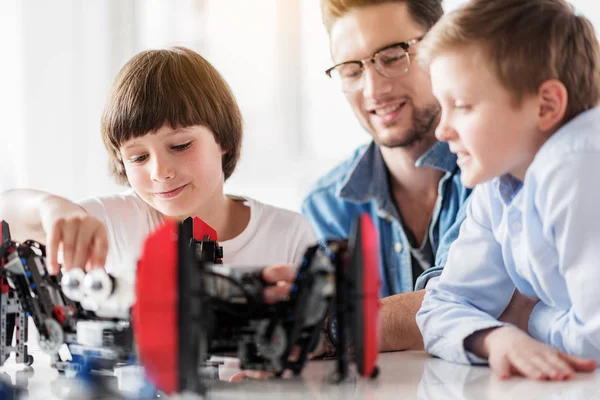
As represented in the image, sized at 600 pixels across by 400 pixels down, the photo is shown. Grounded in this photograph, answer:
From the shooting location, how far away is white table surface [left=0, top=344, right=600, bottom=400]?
785 millimetres

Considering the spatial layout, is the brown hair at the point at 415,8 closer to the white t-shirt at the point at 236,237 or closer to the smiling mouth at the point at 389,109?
the smiling mouth at the point at 389,109

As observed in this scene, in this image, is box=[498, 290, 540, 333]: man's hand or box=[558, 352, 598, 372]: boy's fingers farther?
box=[498, 290, 540, 333]: man's hand

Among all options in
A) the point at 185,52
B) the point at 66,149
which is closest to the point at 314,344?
the point at 185,52

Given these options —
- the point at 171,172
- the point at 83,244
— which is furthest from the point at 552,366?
the point at 171,172

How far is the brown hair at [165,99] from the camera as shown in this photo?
1253mm

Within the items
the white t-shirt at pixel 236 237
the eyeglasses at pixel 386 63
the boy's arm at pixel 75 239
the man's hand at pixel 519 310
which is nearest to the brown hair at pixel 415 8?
the eyeglasses at pixel 386 63

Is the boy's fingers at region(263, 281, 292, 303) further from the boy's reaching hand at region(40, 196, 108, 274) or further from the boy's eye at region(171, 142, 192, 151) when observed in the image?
the boy's eye at region(171, 142, 192, 151)

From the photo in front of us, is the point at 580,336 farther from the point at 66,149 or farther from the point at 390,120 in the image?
the point at 66,149

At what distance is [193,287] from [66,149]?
2553 millimetres

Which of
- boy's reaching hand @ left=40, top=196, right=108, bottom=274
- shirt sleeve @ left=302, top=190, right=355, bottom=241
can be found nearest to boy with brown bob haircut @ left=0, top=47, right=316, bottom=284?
boy's reaching hand @ left=40, top=196, right=108, bottom=274

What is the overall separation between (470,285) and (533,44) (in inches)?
13.9

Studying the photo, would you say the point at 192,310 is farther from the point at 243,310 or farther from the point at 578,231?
the point at 578,231

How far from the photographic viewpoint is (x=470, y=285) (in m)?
1.06

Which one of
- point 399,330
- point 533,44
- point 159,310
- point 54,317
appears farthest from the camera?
point 399,330
